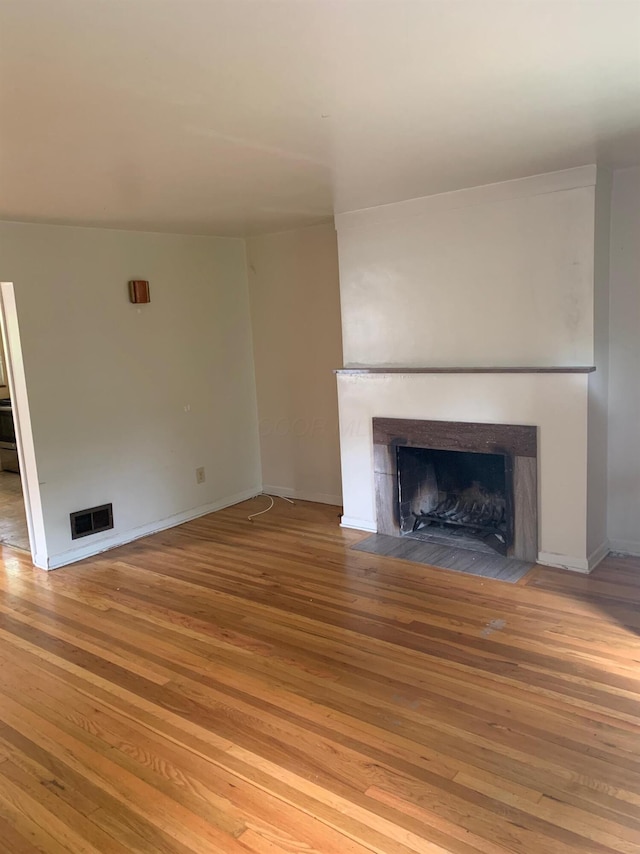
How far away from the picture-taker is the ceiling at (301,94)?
160 cm

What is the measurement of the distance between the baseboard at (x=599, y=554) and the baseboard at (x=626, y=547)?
27 millimetres

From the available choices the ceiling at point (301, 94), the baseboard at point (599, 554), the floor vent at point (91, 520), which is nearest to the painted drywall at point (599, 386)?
the baseboard at point (599, 554)

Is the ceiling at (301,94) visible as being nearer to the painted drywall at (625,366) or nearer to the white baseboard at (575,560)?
the painted drywall at (625,366)

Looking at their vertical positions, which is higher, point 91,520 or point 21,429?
point 21,429

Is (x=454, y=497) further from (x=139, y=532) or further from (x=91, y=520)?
(x=91, y=520)

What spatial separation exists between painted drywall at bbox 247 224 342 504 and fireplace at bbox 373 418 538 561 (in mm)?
832

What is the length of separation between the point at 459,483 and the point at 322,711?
2.33 meters

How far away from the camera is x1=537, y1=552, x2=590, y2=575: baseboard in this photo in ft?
12.1

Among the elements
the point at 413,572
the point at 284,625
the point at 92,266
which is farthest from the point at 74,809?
the point at 92,266

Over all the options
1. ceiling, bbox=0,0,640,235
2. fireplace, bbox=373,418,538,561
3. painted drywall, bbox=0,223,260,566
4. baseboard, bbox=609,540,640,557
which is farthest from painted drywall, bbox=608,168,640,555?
painted drywall, bbox=0,223,260,566

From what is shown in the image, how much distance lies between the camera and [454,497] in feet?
15.0

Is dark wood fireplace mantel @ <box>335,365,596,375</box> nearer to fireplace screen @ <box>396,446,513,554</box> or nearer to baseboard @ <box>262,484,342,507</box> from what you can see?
fireplace screen @ <box>396,446,513,554</box>

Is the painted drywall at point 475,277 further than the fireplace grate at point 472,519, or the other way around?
the fireplace grate at point 472,519

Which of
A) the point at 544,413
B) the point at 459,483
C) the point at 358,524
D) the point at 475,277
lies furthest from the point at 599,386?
the point at 358,524
